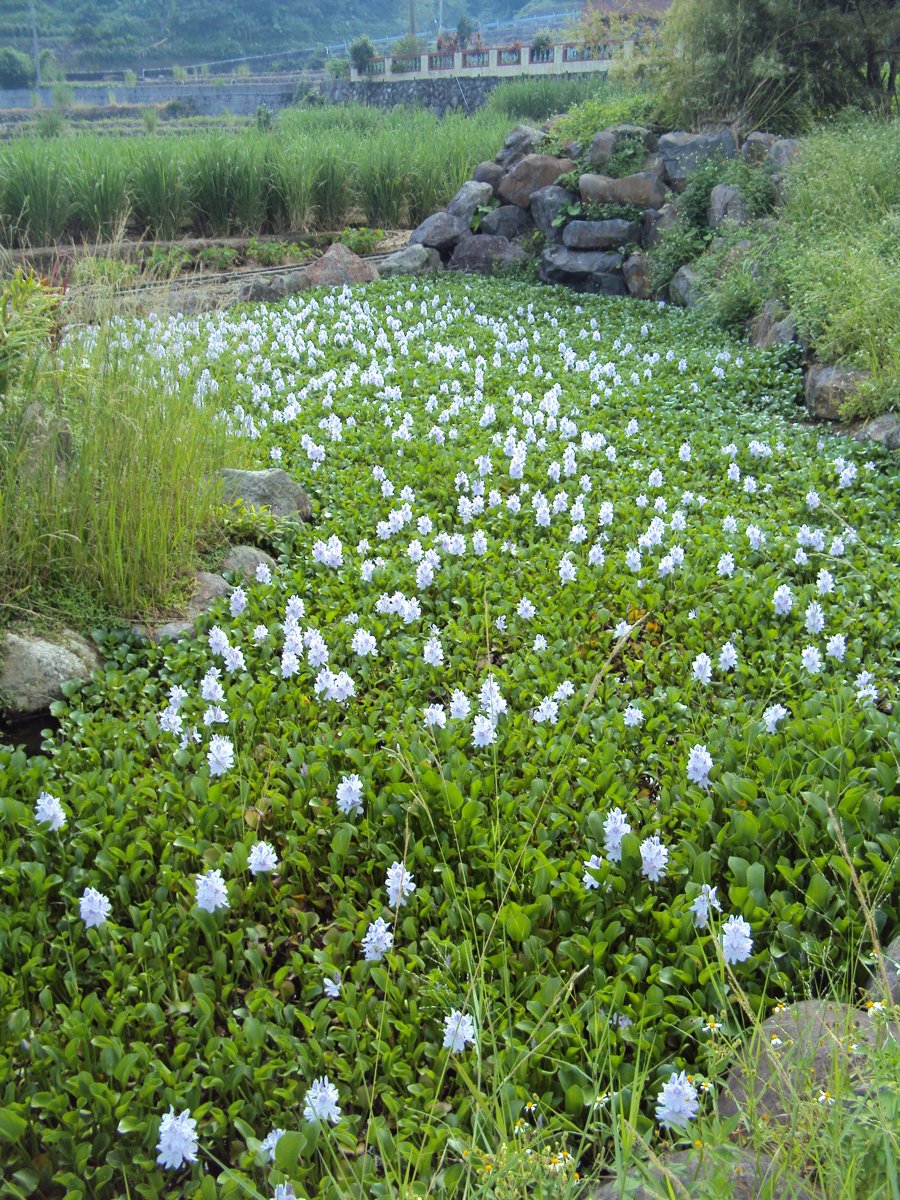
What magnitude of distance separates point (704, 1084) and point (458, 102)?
2940cm

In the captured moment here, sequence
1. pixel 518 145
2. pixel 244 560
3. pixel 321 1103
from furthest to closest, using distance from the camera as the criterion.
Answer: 1. pixel 518 145
2. pixel 244 560
3. pixel 321 1103

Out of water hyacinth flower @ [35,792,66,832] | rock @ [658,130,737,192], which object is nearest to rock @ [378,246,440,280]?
rock @ [658,130,737,192]

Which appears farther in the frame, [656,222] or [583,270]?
[583,270]

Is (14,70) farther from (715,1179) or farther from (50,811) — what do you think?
(715,1179)

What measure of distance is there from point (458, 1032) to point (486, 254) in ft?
32.0

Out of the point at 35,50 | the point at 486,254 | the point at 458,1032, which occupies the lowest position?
the point at 458,1032

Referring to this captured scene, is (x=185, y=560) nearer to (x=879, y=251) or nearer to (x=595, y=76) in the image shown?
(x=879, y=251)

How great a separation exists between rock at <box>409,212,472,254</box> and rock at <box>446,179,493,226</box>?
11 centimetres

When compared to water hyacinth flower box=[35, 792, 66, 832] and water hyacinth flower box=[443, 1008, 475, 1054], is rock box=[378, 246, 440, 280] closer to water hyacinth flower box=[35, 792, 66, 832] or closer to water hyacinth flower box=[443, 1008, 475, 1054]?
water hyacinth flower box=[35, 792, 66, 832]

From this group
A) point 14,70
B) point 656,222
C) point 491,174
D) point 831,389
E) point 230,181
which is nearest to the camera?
point 831,389

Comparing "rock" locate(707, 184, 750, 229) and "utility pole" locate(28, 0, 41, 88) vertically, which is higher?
"utility pole" locate(28, 0, 41, 88)

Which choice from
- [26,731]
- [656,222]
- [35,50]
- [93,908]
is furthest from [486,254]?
[35,50]

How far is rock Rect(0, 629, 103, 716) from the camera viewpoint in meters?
3.11

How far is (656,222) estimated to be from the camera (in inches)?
372
